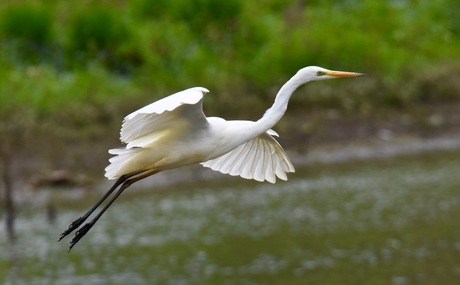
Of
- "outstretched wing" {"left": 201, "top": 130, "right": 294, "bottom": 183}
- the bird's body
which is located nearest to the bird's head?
the bird's body

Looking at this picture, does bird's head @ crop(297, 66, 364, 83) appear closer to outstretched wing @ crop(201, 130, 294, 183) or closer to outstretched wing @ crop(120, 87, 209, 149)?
outstretched wing @ crop(120, 87, 209, 149)

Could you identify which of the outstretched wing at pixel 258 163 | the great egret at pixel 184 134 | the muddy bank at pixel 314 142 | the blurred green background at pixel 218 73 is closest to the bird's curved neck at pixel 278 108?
the great egret at pixel 184 134

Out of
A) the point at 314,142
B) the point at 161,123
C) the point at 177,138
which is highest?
the point at 161,123

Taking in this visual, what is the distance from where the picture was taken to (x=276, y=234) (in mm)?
19281

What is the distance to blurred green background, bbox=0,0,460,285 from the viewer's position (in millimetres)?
24234

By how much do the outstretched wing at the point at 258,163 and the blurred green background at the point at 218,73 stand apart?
33.5ft

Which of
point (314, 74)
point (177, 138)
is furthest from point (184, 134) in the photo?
point (314, 74)

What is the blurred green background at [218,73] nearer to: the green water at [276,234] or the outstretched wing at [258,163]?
the green water at [276,234]

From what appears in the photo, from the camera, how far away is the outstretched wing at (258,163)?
35.4 feet

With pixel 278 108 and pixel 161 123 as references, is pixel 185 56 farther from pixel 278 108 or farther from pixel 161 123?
pixel 278 108

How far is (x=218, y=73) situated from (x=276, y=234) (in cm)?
829

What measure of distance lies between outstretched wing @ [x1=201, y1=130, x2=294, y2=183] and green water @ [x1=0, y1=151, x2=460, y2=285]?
5.36m

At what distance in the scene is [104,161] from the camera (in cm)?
2388

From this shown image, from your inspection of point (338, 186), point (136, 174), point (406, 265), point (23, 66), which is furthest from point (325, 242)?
point (23, 66)
